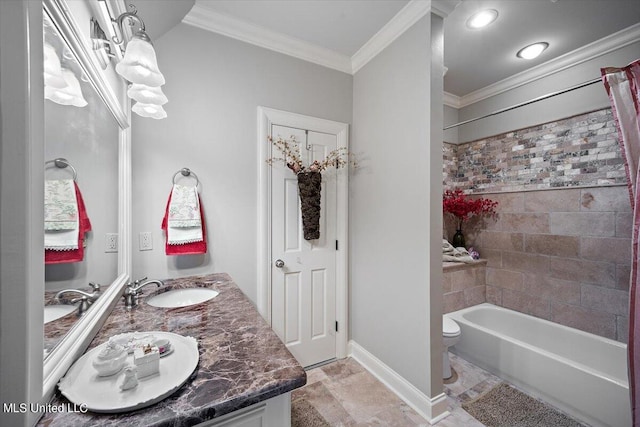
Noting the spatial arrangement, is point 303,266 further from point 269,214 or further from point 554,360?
point 554,360

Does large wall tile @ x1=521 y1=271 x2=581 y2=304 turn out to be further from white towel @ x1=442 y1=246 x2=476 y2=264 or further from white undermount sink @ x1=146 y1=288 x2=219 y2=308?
white undermount sink @ x1=146 y1=288 x2=219 y2=308

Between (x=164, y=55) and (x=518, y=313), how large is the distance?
12.4ft

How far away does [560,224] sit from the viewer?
2322 mm

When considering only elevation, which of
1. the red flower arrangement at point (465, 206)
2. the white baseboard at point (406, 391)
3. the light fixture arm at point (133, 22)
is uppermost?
the light fixture arm at point (133, 22)

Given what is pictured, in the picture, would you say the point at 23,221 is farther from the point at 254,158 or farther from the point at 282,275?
the point at 282,275

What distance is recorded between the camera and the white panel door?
6.87ft

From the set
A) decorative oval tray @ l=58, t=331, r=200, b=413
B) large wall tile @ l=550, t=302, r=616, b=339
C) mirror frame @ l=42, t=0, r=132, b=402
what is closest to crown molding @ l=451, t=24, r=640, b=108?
large wall tile @ l=550, t=302, r=616, b=339

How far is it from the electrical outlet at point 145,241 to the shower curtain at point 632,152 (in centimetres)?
271

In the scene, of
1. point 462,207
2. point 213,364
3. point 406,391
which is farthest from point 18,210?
point 462,207

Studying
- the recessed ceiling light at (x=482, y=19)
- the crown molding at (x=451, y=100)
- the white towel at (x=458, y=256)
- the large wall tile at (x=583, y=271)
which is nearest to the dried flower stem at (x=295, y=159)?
the recessed ceiling light at (x=482, y=19)

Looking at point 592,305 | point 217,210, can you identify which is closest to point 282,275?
point 217,210

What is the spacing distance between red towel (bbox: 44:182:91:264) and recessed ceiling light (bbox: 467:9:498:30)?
2608 millimetres

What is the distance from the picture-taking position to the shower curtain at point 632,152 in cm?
126

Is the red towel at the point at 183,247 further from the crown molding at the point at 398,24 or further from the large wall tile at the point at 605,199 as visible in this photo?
the large wall tile at the point at 605,199
